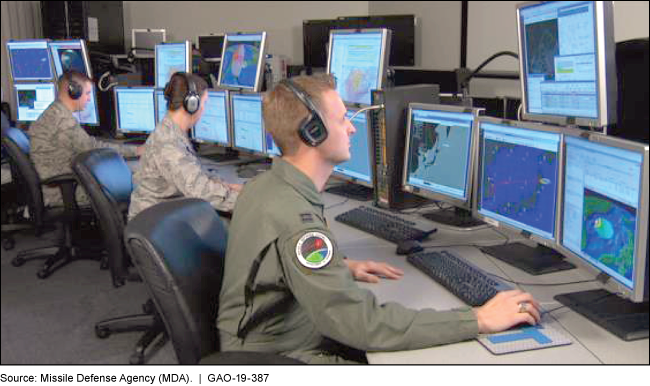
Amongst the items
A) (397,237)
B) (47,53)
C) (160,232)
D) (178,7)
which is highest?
(178,7)

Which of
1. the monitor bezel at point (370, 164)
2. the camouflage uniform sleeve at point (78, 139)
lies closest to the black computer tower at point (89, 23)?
the camouflage uniform sleeve at point (78, 139)

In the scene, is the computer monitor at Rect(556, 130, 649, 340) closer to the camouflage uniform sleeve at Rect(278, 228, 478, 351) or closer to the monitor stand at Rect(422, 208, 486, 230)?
the camouflage uniform sleeve at Rect(278, 228, 478, 351)

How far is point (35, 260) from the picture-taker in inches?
158

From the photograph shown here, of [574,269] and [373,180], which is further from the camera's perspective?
[373,180]

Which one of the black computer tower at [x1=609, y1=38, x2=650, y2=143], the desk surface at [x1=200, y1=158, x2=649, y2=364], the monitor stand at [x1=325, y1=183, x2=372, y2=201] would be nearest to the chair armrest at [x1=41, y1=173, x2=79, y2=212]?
the monitor stand at [x1=325, y1=183, x2=372, y2=201]

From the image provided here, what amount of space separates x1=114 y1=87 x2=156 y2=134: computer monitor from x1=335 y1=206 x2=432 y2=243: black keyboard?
2.21 meters

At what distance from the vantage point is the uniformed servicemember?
358 centimetres

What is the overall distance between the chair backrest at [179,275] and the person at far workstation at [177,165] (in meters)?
1.09

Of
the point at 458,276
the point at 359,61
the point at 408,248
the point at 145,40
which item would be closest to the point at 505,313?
the point at 458,276

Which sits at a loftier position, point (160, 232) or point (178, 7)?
point (178, 7)
